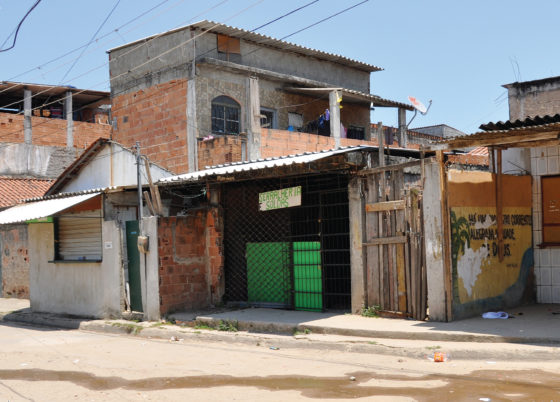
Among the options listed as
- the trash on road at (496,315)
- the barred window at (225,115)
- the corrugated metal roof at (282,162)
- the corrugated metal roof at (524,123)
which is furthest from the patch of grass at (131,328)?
the barred window at (225,115)

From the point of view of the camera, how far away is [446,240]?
9.12 meters

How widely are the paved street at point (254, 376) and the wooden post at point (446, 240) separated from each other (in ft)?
5.05

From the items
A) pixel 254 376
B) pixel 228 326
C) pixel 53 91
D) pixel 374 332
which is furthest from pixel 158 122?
pixel 254 376

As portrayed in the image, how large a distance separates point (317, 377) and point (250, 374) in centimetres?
87

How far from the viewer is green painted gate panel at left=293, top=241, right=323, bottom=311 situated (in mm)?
11125

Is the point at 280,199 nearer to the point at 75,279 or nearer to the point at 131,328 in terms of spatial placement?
the point at 131,328

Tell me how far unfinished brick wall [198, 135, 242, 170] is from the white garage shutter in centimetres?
418

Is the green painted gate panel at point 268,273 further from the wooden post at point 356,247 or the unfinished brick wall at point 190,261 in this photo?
the wooden post at point 356,247

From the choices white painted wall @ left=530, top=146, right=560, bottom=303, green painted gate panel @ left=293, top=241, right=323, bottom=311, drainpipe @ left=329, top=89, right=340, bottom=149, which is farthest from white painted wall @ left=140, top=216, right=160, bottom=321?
drainpipe @ left=329, top=89, right=340, bottom=149

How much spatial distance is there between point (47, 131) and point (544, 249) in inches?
946

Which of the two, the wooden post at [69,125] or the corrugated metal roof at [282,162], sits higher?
the wooden post at [69,125]

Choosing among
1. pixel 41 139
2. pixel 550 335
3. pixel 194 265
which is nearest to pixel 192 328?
pixel 194 265

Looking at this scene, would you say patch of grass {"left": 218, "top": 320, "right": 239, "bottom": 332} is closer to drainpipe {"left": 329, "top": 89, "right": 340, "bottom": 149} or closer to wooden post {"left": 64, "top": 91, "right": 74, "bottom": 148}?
drainpipe {"left": 329, "top": 89, "right": 340, "bottom": 149}

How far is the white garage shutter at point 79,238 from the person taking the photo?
1370 cm
